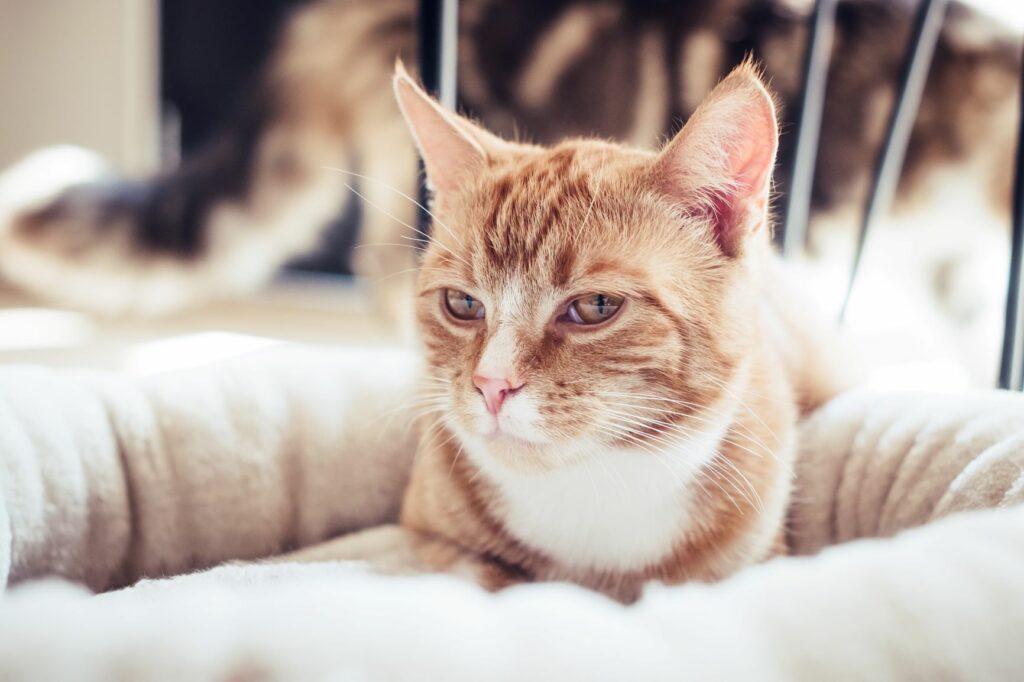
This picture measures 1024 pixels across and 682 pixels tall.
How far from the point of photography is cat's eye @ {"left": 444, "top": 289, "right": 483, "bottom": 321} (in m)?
0.78

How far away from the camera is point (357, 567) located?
820 mm

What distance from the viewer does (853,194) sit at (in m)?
1.67

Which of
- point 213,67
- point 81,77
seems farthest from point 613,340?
point 81,77

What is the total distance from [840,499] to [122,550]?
85 centimetres

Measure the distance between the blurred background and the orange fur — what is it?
25.6 inches

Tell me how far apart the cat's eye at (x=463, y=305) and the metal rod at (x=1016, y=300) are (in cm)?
74

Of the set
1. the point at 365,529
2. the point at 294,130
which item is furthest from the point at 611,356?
the point at 294,130

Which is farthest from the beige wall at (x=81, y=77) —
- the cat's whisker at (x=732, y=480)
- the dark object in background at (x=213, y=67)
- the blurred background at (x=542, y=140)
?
the cat's whisker at (x=732, y=480)

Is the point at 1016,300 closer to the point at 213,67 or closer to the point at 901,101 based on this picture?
the point at 901,101

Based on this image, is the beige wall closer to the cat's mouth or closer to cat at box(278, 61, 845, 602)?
cat at box(278, 61, 845, 602)

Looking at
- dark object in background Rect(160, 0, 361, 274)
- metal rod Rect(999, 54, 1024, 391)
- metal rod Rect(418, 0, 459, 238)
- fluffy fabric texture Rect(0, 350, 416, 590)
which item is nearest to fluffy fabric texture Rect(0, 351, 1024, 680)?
fluffy fabric texture Rect(0, 350, 416, 590)

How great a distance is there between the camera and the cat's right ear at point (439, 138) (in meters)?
0.80

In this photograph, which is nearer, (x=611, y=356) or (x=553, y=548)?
(x=611, y=356)

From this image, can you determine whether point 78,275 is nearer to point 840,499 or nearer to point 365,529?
point 365,529
